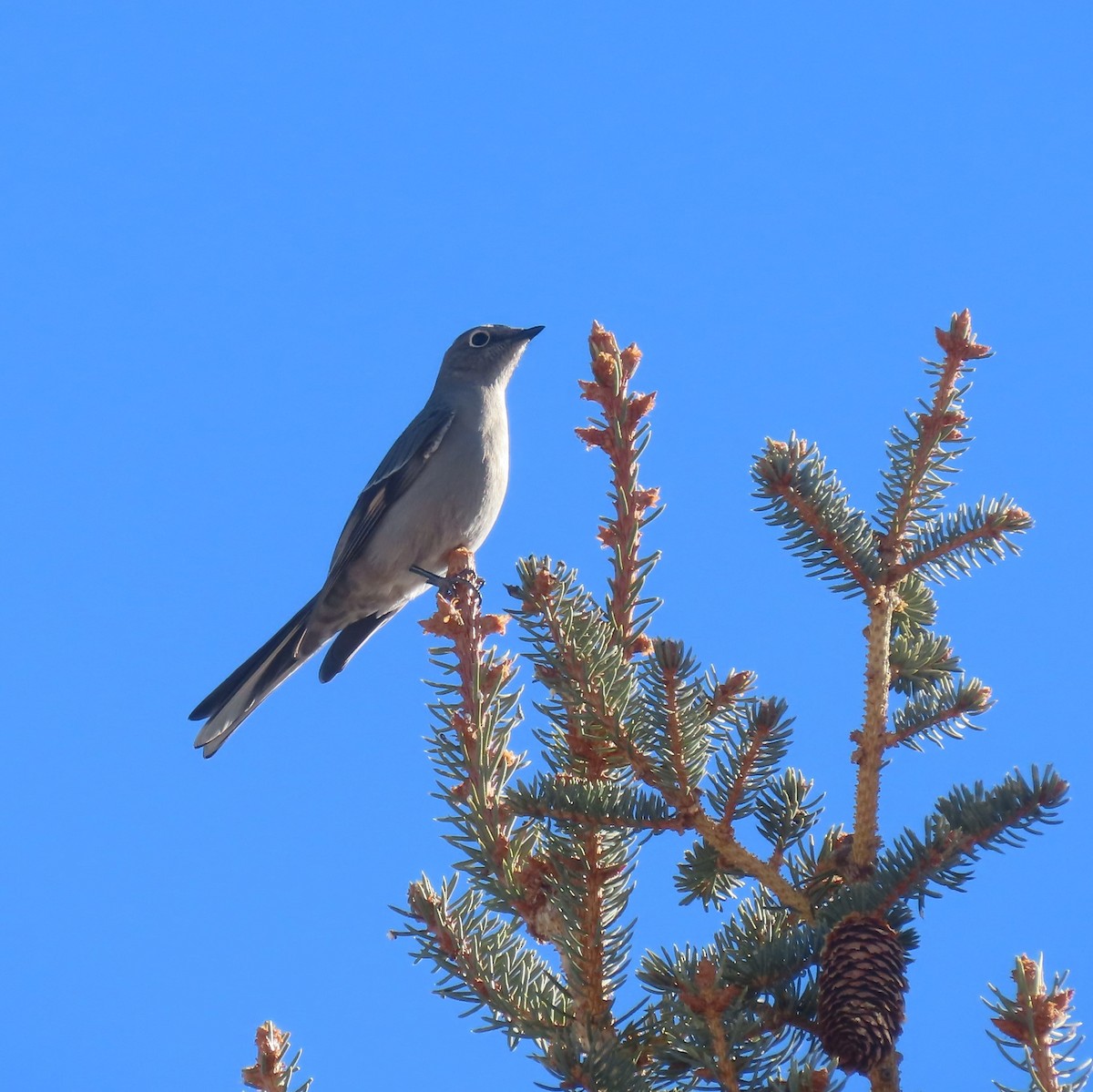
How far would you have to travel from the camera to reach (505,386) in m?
8.63

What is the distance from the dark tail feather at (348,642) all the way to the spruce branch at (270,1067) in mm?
5331

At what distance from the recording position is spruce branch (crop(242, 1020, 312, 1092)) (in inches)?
95.2

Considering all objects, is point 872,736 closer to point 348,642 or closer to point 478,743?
point 478,743

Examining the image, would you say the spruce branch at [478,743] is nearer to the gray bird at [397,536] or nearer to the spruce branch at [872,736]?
the spruce branch at [872,736]

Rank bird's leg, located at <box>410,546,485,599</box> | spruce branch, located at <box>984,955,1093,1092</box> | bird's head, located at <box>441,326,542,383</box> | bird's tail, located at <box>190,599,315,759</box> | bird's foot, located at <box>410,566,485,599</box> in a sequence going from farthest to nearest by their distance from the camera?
1. bird's head, located at <box>441,326,542,383</box>
2. bird's tail, located at <box>190,599,315,759</box>
3. bird's foot, located at <box>410,566,485,599</box>
4. bird's leg, located at <box>410,546,485,599</box>
5. spruce branch, located at <box>984,955,1093,1092</box>

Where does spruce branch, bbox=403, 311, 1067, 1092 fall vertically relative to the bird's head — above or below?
below

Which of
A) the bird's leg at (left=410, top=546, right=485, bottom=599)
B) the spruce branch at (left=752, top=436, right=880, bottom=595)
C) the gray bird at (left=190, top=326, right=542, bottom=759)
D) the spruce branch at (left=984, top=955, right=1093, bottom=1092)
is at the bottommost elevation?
the spruce branch at (left=984, top=955, right=1093, bottom=1092)

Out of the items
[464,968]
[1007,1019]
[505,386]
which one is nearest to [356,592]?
[505,386]

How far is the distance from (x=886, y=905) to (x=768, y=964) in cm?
29

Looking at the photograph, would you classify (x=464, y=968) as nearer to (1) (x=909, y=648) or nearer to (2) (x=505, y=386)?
(1) (x=909, y=648)

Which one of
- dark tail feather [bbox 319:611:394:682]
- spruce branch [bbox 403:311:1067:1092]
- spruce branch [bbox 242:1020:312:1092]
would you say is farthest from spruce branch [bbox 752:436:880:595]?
dark tail feather [bbox 319:611:394:682]

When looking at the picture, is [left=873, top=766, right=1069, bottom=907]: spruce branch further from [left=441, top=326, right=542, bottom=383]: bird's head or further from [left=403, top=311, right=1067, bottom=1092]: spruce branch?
[left=441, top=326, right=542, bottom=383]: bird's head

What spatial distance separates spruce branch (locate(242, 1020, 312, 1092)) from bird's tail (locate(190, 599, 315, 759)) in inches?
187

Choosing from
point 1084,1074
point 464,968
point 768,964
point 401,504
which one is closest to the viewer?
point 1084,1074
